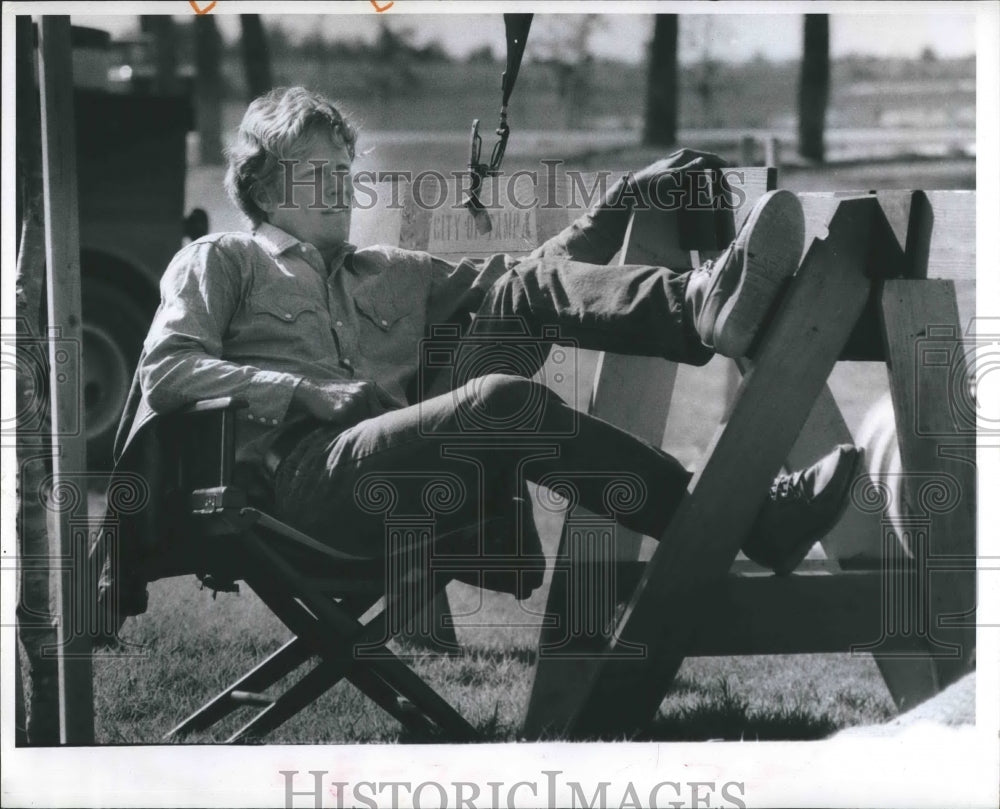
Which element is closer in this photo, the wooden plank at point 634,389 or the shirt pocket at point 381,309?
the wooden plank at point 634,389

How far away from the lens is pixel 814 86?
675cm

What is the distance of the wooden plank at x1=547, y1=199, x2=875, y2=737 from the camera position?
2.92 m

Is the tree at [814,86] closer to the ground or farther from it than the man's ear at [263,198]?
farther from it

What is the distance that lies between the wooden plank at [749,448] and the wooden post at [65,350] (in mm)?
1061

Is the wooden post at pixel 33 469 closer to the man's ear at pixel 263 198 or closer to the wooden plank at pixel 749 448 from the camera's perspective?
the man's ear at pixel 263 198

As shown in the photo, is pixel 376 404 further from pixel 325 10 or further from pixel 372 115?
pixel 372 115

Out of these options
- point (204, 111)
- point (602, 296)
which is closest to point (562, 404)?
point (602, 296)

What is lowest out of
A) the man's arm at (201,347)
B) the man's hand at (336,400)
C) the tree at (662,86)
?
the man's hand at (336,400)

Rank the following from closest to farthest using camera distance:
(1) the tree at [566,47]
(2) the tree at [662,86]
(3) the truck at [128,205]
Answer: (1) the tree at [566,47]
(2) the tree at [662,86]
(3) the truck at [128,205]

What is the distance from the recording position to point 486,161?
11.8 ft

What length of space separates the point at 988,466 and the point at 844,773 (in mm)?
696

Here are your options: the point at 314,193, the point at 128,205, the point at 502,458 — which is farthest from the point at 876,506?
the point at 128,205

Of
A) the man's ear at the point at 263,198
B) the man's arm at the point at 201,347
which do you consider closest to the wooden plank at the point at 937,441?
the man's arm at the point at 201,347

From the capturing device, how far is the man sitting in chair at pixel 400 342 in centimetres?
294
